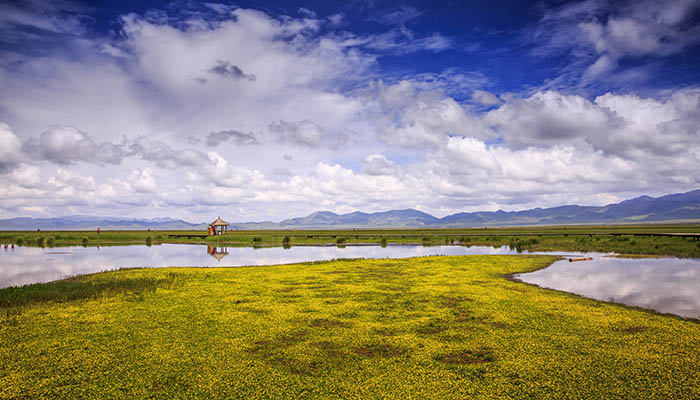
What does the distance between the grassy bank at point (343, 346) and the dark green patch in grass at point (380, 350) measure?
5 centimetres

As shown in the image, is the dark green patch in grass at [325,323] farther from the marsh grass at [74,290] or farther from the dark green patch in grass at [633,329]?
the marsh grass at [74,290]

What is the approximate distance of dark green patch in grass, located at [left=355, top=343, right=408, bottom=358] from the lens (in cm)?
945

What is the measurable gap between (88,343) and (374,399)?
8259mm

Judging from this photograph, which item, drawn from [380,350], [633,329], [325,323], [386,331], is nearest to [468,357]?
[380,350]

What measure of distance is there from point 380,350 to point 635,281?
19.3m

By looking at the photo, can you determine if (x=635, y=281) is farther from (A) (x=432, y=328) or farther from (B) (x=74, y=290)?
(B) (x=74, y=290)

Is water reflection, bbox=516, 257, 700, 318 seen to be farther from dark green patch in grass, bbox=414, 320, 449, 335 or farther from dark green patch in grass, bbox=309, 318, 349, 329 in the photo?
dark green patch in grass, bbox=309, 318, 349, 329

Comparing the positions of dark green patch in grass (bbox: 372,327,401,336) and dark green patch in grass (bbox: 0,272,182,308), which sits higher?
dark green patch in grass (bbox: 0,272,182,308)

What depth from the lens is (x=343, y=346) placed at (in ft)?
32.9

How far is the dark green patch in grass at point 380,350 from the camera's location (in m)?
9.45

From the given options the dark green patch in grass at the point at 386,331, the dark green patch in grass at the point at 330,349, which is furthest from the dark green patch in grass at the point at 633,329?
the dark green patch in grass at the point at 330,349

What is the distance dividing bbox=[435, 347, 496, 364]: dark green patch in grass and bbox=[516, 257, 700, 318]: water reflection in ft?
31.3

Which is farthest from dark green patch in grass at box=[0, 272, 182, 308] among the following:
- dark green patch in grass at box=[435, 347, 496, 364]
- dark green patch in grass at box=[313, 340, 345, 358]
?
dark green patch in grass at box=[435, 347, 496, 364]

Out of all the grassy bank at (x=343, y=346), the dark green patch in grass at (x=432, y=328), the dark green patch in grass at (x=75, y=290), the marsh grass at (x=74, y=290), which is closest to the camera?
the grassy bank at (x=343, y=346)
